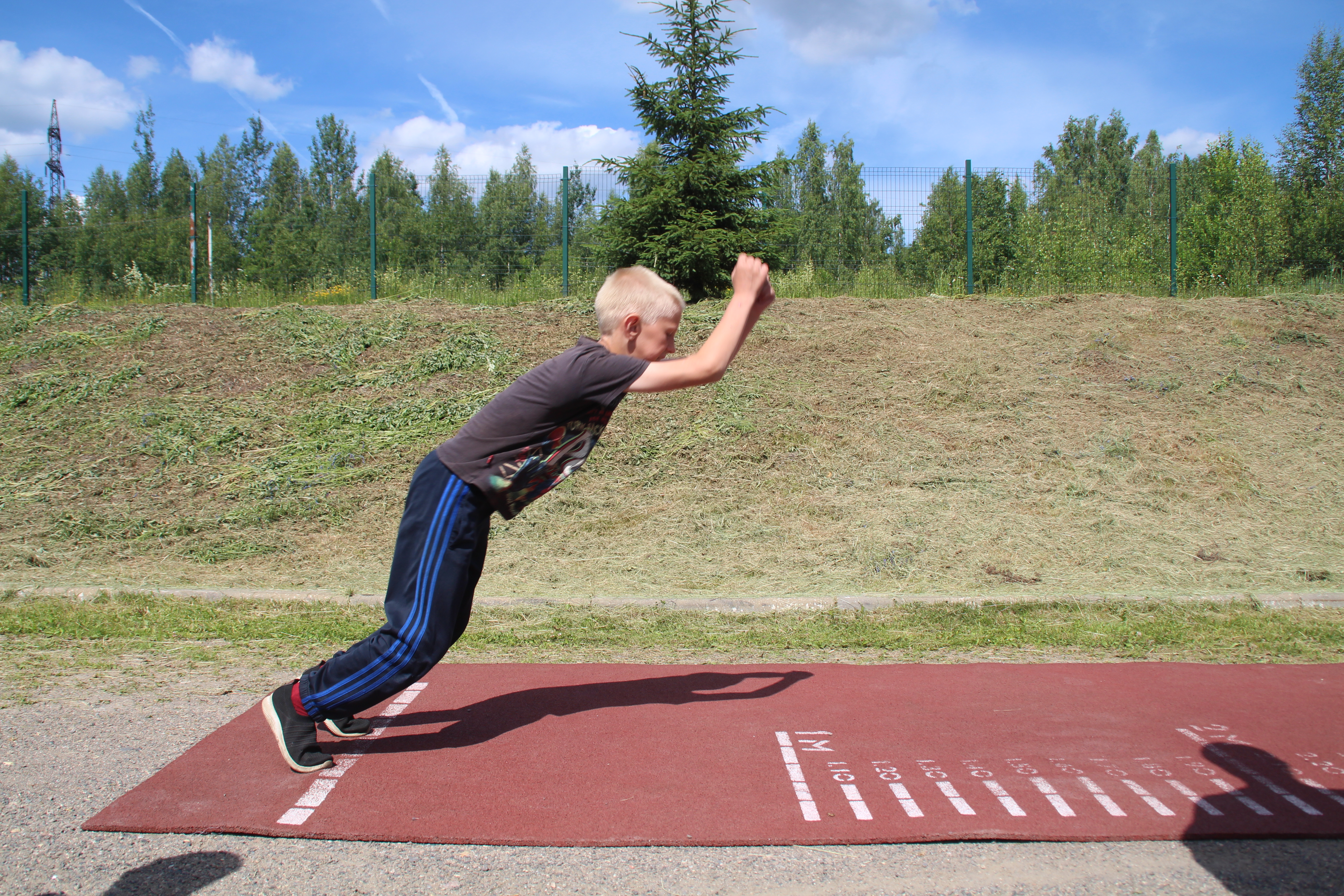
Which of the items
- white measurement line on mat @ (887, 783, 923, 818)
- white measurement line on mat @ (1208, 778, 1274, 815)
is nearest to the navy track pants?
white measurement line on mat @ (887, 783, 923, 818)

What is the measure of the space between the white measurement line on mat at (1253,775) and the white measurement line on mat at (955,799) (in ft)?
3.82

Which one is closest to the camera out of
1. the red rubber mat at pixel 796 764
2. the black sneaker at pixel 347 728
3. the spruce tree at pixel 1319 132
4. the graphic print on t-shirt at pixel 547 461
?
the red rubber mat at pixel 796 764

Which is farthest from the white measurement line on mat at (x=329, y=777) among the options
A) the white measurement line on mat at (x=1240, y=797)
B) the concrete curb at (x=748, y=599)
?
the white measurement line on mat at (x=1240, y=797)

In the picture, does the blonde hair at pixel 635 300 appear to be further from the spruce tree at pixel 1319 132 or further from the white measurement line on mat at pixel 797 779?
the spruce tree at pixel 1319 132

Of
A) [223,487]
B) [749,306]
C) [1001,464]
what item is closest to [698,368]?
[749,306]

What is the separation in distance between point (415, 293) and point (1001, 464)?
10764 mm

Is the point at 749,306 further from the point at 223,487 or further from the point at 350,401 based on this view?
the point at 350,401

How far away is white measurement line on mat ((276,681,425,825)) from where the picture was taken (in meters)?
3.03

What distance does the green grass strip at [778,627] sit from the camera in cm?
550

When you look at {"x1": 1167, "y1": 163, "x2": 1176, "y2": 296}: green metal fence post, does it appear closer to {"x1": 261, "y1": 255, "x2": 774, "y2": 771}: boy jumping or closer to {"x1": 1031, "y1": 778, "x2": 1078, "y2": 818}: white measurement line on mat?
{"x1": 1031, "y1": 778, "x2": 1078, "y2": 818}: white measurement line on mat

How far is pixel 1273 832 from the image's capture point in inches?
113

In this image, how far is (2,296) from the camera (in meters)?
16.5

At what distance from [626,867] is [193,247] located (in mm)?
16295

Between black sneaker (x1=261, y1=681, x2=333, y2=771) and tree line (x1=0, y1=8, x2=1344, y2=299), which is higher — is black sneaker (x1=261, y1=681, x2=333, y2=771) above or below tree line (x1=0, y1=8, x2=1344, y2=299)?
below
